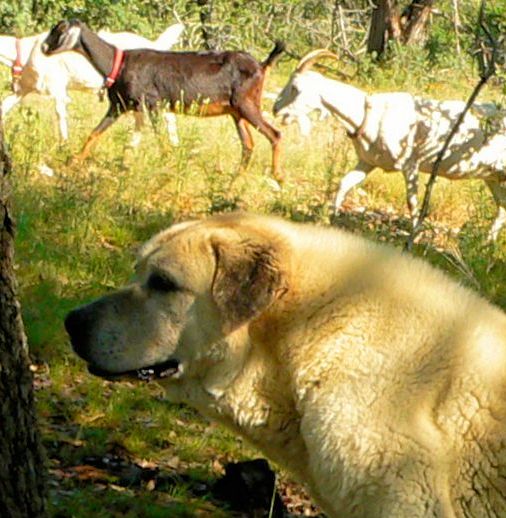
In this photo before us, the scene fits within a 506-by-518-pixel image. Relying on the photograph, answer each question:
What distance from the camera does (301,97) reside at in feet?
45.4

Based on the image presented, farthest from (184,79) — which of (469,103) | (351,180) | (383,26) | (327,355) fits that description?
(383,26)

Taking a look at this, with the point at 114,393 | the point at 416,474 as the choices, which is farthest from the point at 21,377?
the point at 114,393

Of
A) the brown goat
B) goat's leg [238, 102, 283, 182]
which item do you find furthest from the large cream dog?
the brown goat

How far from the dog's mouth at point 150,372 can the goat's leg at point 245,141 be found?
759 cm

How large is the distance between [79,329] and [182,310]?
0.36 meters

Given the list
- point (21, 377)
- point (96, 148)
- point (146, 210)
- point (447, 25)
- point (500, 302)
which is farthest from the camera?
point (447, 25)

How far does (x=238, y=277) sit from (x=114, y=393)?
2.83 metres

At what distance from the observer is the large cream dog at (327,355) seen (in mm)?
3611

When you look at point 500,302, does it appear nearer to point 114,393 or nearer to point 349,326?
point 114,393

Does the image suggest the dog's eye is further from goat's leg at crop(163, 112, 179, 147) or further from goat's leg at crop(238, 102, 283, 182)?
goat's leg at crop(238, 102, 283, 182)

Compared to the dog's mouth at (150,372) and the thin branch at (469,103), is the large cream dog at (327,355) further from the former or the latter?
the thin branch at (469,103)

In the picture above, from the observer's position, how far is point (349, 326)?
3.79 m

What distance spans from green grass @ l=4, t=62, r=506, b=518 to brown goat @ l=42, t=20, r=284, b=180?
1.20 feet

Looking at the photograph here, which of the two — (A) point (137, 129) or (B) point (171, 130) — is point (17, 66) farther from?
(B) point (171, 130)
